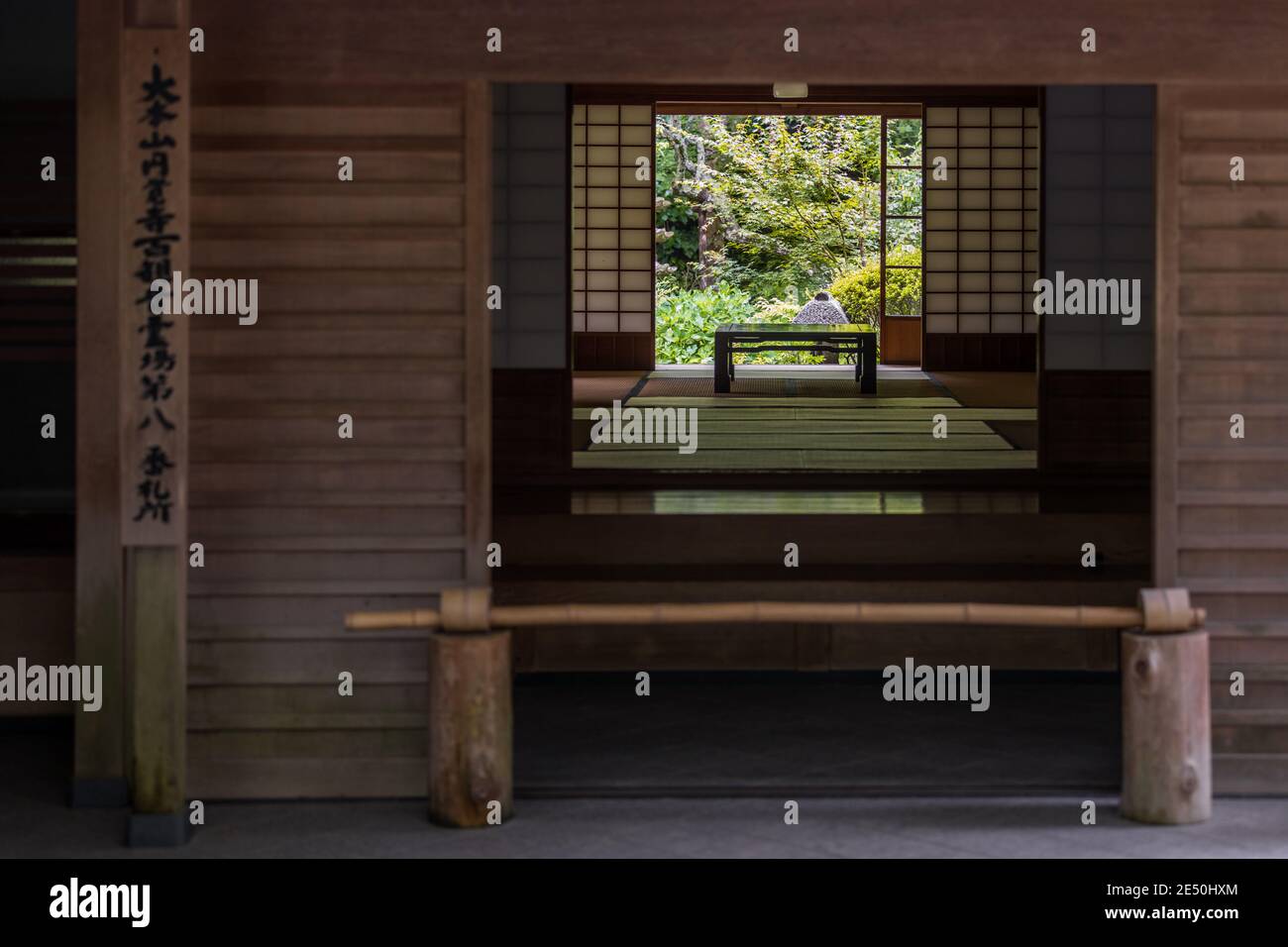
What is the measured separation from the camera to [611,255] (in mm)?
13977

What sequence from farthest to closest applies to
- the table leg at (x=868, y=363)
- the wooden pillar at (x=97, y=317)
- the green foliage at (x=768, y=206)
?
the green foliage at (x=768, y=206) → the table leg at (x=868, y=363) → the wooden pillar at (x=97, y=317)

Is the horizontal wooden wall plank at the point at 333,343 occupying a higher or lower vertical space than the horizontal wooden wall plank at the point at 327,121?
lower

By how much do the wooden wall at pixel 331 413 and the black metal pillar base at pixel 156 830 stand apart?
34cm

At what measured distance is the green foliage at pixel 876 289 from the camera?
52.5 ft

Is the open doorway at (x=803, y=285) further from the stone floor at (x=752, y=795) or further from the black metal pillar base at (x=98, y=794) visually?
the black metal pillar base at (x=98, y=794)

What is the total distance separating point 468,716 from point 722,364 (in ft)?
28.2

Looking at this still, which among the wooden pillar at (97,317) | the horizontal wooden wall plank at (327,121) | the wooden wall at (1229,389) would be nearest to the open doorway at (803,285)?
the wooden wall at (1229,389)

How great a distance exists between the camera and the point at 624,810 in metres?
3.87

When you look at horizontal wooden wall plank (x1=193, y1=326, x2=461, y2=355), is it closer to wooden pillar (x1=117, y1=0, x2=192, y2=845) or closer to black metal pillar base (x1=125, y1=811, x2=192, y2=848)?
wooden pillar (x1=117, y1=0, x2=192, y2=845)

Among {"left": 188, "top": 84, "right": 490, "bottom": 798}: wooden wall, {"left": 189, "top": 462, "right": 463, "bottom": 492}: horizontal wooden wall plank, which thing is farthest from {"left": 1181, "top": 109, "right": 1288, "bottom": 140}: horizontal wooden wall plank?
{"left": 189, "top": 462, "right": 463, "bottom": 492}: horizontal wooden wall plank

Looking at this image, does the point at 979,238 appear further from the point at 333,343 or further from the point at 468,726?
the point at 468,726

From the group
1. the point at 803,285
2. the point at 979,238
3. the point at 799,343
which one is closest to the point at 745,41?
the point at 799,343
